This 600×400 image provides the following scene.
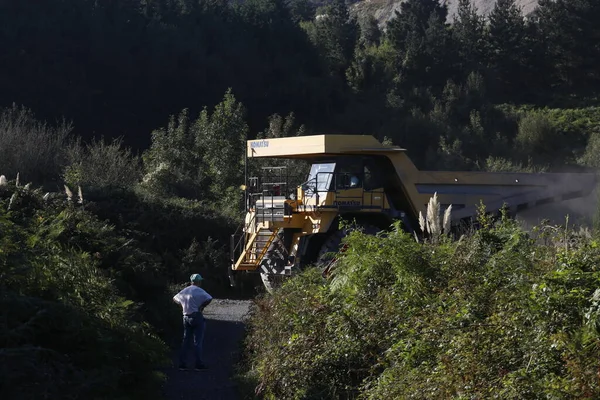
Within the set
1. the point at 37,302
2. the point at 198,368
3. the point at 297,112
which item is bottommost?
the point at 198,368

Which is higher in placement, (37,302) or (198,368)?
(37,302)

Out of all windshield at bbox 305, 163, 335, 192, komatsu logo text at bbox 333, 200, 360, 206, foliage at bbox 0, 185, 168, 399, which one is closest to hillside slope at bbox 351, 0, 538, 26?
windshield at bbox 305, 163, 335, 192

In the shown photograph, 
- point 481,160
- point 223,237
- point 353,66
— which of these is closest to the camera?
point 223,237

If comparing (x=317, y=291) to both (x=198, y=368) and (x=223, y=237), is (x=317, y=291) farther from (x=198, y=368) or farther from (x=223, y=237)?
(x=223, y=237)

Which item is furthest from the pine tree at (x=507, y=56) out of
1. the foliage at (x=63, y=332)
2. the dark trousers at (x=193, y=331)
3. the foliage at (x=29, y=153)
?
the foliage at (x=63, y=332)

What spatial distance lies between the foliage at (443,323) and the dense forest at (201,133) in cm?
5

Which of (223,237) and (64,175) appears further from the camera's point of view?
(64,175)

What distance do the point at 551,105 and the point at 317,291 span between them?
206 ft

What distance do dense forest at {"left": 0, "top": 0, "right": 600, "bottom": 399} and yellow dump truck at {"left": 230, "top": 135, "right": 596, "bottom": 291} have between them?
2.71 meters

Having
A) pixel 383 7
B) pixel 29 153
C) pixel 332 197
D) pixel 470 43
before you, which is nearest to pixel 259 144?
pixel 332 197

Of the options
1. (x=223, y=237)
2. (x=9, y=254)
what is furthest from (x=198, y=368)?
(x=223, y=237)

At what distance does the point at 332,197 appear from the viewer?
74.9 ft

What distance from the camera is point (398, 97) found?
6700cm

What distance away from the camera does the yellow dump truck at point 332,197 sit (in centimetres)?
2292
